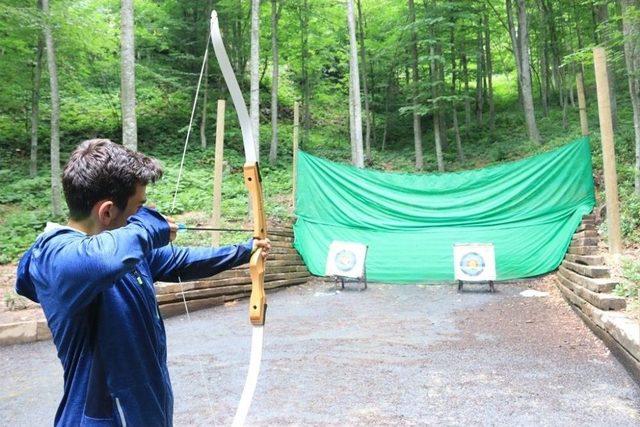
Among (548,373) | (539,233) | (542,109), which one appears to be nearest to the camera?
(548,373)

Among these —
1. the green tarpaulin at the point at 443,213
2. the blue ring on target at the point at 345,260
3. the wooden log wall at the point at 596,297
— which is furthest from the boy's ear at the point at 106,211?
the green tarpaulin at the point at 443,213

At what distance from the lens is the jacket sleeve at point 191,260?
4.63 feet

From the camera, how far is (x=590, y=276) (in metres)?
4.35

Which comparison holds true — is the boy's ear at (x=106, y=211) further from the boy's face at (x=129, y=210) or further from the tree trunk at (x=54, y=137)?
the tree trunk at (x=54, y=137)

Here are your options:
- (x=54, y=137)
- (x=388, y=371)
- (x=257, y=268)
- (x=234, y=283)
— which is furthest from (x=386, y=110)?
(x=257, y=268)

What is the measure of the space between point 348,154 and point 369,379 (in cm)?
1338

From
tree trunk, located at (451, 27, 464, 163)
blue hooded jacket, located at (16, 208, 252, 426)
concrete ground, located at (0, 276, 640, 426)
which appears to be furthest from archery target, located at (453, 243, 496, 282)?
tree trunk, located at (451, 27, 464, 163)

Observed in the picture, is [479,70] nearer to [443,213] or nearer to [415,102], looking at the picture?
[415,102]

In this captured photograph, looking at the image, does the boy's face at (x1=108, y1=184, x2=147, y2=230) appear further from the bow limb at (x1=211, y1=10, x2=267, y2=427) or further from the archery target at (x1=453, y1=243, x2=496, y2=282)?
the archery target at (x1=453, y1=243, x2=496, y2=282)

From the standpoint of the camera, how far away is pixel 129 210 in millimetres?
1030

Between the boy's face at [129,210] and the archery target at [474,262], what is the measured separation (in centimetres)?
562

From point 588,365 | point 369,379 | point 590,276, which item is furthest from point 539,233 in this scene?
point 369,379

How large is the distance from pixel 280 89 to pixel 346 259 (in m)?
14.6

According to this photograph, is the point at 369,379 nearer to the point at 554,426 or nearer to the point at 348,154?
the point at 554,426
